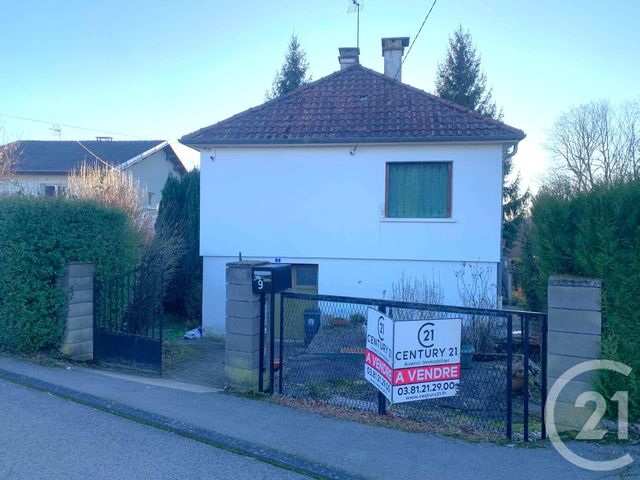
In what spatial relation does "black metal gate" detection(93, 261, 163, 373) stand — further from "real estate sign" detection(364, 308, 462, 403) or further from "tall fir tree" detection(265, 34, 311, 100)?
"tall fir tree" detection(265, 34, 311, 100)

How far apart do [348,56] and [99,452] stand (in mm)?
15069

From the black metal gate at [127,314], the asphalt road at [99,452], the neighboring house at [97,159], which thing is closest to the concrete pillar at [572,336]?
the asphalt road at [99,452]

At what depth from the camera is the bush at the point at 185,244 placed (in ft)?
54.9

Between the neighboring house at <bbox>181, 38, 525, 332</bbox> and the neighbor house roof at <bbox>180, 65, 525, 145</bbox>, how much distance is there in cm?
3

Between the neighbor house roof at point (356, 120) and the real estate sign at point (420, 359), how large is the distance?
7.85 metres

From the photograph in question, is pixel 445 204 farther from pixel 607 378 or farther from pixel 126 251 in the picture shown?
pixel 607 378

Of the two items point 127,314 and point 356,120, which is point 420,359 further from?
point 356,120

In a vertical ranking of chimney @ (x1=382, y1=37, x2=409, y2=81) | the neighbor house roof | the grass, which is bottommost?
the grass

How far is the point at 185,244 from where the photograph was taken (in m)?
16.7

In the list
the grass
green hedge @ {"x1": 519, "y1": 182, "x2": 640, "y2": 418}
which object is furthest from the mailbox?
the grass

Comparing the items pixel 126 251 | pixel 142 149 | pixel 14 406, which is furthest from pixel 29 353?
pixel 142 149

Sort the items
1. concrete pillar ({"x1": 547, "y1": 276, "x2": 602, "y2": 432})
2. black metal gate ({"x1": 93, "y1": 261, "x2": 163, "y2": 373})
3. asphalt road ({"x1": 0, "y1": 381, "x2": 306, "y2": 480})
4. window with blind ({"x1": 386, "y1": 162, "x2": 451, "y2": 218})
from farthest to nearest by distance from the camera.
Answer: window with blind ({"x1": 386, "y1": 162, "x2": 451, "y2": 218})
black metal gate ({"x1": 93, "y1": 261, "x2": 163, "y2": 373})
concrete pillar ({"x1": 547, "y1": 276, "x2": 602, "y2": 432})
asphalt road ({"x1": 0, "y1": 381, "x2": 306, "y2": 480})

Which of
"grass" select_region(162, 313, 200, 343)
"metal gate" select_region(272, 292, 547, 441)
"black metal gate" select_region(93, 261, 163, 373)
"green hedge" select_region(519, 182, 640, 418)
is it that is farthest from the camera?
"grass" select_region(162, 313, 200, 343)

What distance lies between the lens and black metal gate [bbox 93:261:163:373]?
9148 mm
